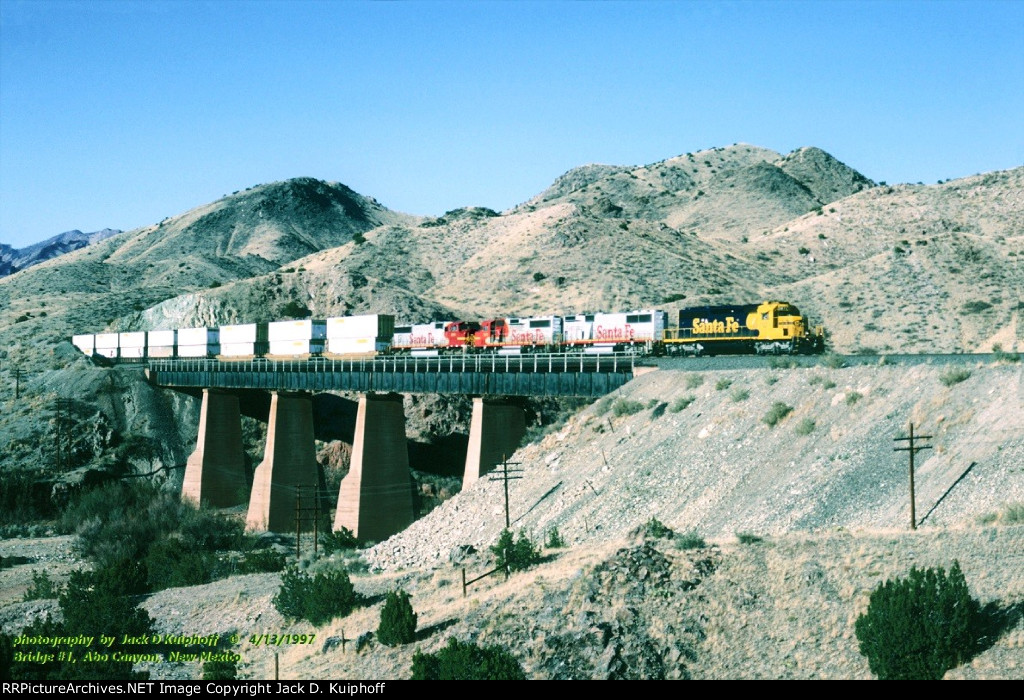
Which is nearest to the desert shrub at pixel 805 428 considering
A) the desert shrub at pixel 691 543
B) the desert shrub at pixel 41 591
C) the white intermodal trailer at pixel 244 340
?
the desert shrub at pixel 691 543

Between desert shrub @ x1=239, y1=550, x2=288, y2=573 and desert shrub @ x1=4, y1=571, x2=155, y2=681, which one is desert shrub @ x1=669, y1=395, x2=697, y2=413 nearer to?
desert shrub @ x1=239, y1=550, x2=288, y2=573

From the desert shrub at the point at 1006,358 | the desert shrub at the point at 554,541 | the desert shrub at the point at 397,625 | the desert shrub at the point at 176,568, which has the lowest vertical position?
the desert shrub at the point at 176,568

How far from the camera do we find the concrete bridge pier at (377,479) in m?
54.5

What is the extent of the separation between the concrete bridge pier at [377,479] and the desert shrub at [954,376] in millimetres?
31191

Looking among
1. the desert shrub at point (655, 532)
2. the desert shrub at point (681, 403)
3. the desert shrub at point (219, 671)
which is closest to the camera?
the desert shrub at point (219, 671)

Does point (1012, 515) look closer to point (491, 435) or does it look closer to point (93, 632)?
point (491, 435)

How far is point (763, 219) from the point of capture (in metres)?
157

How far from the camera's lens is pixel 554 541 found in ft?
118

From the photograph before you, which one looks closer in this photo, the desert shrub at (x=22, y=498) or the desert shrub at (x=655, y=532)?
the desert shrub at (x=655, y=532)

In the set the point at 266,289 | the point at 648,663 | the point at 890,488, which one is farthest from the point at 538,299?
the point at 648,663

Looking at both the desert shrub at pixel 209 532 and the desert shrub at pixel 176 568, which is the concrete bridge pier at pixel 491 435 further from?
the desert shrub at pixel 209 532

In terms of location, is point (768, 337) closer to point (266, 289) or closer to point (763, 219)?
point (266, 289)

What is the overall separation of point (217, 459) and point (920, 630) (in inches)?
2364
